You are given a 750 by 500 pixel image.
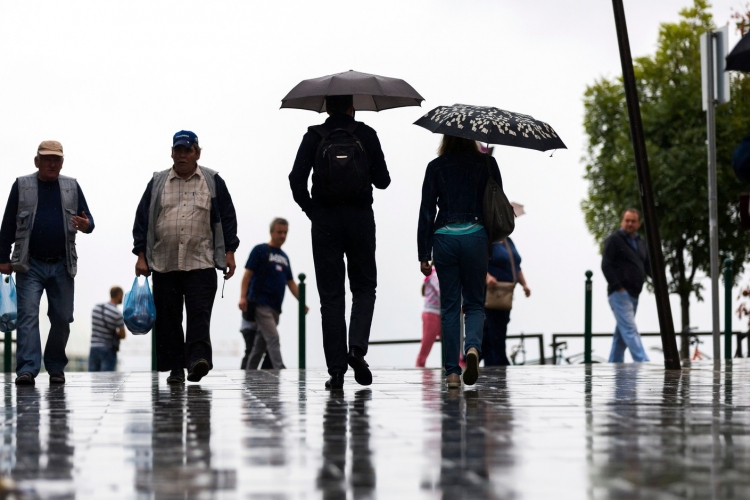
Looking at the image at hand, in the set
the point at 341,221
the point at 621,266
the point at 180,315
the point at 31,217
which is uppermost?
the point at 31,217

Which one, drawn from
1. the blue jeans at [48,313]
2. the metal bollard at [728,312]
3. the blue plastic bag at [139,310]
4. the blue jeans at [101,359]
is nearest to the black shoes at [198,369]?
the blue plastic bag at [139,310]

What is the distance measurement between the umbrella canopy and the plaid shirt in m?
4.76

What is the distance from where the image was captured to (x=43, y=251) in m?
11.5

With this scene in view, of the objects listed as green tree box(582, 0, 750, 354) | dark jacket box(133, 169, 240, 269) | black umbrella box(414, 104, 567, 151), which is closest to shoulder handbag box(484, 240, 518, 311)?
black umbrella box(414, 104, 567, 151)

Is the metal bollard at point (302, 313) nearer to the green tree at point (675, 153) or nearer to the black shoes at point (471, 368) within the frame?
the black shoes at point (471, 368)

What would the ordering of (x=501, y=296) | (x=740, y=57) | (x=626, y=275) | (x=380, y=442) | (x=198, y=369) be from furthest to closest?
(x=626, y=275)
(x=501, y=296)
(x=198, y=369)
(x=740, y=57)
(x=380, y=442)

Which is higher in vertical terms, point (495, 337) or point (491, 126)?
→ point (491, 126)

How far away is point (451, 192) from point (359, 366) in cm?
138

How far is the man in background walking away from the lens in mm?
16812

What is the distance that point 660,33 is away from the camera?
1860 inches

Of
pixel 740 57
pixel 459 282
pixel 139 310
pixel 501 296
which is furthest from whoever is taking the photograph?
pixel 501 296

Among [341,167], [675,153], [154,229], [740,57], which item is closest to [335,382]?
[341,167]

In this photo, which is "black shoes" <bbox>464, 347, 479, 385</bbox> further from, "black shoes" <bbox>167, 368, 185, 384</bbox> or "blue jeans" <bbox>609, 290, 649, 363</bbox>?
"blue jeans" <bbox>609, 290, 649, 363</bbox>

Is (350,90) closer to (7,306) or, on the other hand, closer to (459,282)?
(459,282)
